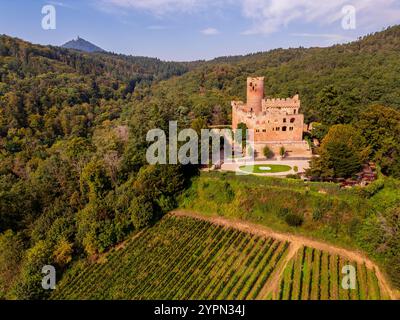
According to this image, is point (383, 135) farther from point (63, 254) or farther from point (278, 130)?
point (63, 254)

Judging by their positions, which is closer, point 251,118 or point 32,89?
point 251,118

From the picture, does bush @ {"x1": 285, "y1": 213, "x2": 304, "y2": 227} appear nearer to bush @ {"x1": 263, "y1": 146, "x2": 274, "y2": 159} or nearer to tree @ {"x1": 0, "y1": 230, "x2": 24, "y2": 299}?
bush @ {"x1": 263, "y1": 146, "x2": 274, "y2": 159}

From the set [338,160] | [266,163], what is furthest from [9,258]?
[338,160]

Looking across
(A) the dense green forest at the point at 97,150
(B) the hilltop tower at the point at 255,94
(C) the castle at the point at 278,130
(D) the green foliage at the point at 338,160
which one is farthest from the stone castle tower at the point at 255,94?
(D) the green foliage at the point at 338,160

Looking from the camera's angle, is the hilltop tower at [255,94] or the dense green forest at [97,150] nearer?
the dense green forest at [97,150]

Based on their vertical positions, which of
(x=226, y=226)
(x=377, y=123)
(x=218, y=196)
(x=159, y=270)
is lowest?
(x=159, y=270)

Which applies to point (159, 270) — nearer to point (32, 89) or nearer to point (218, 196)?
point (218, 196)

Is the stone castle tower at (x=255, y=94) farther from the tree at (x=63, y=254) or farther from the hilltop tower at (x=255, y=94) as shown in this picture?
the tree at (x=63, y=254)
